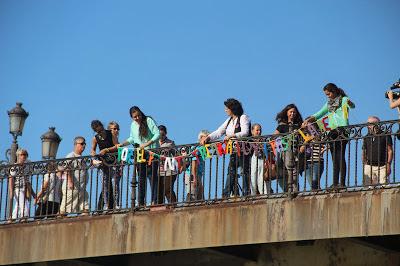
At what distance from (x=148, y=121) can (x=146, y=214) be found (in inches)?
86.3

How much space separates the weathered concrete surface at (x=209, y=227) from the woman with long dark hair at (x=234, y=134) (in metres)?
0.55

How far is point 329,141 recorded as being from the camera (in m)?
23.0

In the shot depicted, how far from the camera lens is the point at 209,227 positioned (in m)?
23.6

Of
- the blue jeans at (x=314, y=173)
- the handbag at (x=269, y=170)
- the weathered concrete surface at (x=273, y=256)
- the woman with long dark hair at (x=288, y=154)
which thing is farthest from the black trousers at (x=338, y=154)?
the handbag at (x=269, y=170)

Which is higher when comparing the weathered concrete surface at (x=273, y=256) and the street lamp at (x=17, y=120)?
the street lamp at (x=17, y=120)

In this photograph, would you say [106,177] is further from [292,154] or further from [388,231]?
[388,231]

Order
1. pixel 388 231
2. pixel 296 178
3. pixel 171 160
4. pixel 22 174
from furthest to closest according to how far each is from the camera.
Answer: pixel 22 174, pixel 171 160, pixel 296 178, pixel 388 231

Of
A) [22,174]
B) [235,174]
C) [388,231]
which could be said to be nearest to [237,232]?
[235,174]

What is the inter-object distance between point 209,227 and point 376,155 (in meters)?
3.15

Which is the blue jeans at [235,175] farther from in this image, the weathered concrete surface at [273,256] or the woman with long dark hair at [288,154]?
the weathered concrete surface at [273,256]

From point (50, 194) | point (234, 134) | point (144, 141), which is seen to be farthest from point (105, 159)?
point (234, 134)

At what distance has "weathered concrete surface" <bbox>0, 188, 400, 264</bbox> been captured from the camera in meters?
22.0

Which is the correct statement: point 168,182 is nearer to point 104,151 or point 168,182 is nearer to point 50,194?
point 104,151

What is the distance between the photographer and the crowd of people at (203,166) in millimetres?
22844
